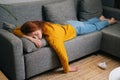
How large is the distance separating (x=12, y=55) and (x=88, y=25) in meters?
1.14

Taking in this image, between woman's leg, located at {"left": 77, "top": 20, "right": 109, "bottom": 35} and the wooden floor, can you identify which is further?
woman's leg, located at {"left": 77, "top": 20, "right": 109, "bottom": 35}

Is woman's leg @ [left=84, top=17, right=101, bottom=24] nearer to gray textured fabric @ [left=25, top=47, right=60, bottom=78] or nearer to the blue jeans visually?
the blue jeans

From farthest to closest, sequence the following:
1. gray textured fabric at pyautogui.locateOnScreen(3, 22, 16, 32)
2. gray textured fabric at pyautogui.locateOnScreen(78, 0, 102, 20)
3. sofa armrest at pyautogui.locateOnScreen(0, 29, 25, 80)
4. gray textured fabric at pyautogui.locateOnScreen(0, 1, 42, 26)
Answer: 1. gray textured fabric at pyautogui.locateOnScreen(78, 0, 102, 20)
2. gray textured fabric at pyautogui.locateOnScreen(0, 1, 42, 26)
3. gray textured fabric at pyautogui.locateOnScreen(3, 22, 16, 32)
4. sofa armrest at pyautogui.locateOnScreen(0, 29, 25, 80)

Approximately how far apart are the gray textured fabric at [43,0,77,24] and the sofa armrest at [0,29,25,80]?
692 millimetres

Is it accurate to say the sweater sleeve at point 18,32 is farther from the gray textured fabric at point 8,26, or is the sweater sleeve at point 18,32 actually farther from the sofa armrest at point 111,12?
the sofa armrest at point 111,12

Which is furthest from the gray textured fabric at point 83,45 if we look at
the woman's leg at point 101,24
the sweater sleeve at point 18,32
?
the sweater sleeve at point 18,32

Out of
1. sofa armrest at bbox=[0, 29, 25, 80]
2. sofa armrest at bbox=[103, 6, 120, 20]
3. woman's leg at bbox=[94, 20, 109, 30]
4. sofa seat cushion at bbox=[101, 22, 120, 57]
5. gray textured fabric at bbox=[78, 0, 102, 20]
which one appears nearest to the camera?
sofa armrest at bbox=[0, 29, 25, 80]

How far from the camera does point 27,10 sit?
93.4 inches

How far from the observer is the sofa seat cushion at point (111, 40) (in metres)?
2.40

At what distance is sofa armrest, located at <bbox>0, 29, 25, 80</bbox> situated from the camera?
180 cm

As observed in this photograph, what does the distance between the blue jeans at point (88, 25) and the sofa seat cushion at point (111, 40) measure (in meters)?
0.09

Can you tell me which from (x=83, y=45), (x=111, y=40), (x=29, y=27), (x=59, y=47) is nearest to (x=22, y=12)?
(x=29, y=27)

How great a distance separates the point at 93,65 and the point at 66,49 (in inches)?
18.2

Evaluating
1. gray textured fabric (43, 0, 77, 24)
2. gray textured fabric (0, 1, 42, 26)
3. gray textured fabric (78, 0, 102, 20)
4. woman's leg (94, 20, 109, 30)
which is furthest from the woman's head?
gray textured fabric (78, 0, 102, 20)
